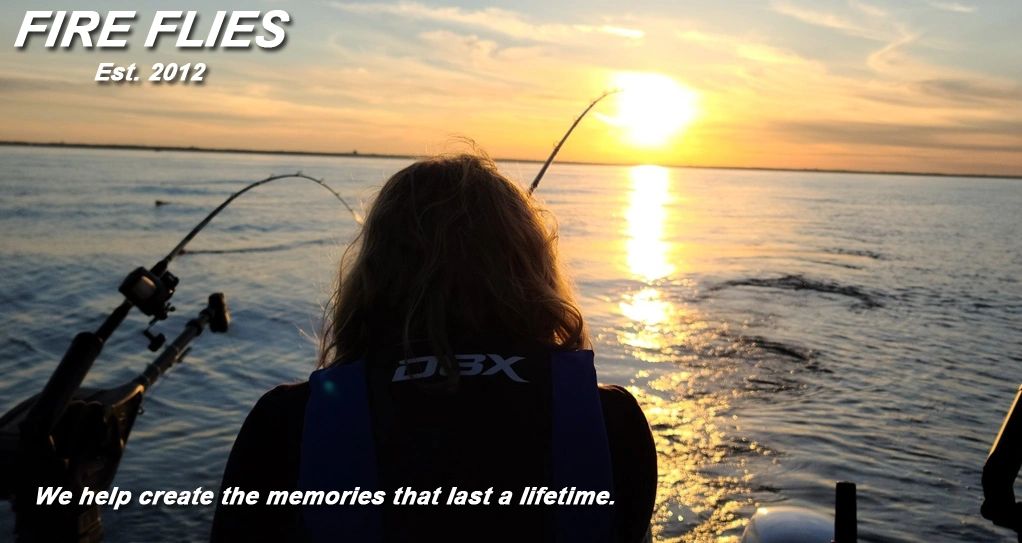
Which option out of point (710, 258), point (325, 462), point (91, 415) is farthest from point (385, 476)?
point (710, 258)

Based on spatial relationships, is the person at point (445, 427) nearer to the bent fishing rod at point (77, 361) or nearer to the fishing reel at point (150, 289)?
the bent fishing rod at point (77, 361)

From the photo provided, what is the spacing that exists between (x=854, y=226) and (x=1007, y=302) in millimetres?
25919

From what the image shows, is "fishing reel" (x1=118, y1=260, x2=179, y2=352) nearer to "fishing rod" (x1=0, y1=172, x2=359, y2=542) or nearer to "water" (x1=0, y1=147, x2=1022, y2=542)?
"fishing rod" (x1=0, y1=172, x2=359, y2=542)

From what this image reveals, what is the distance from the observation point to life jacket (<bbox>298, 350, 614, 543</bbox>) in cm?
175

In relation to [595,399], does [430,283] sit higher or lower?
higher

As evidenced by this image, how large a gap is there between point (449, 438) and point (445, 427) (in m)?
0.02

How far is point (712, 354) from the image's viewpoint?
1233cm

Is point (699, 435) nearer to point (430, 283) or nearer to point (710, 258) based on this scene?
point (430, 283)

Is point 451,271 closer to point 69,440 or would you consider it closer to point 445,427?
point 445,427

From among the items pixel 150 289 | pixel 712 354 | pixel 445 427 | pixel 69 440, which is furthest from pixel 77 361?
pixel 712 354

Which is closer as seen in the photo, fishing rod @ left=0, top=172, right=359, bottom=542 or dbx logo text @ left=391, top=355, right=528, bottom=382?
dbx logo text @ left=391, top=355, right=528, bottom=382

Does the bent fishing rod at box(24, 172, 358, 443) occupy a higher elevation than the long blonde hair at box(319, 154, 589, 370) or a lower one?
lower

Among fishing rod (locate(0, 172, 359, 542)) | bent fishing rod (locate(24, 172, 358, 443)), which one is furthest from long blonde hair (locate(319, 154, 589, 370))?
fishing rod (locate(0, 172, 359, 542))

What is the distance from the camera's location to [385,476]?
1.76 m
